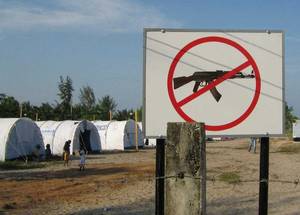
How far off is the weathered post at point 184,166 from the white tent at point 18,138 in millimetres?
28293

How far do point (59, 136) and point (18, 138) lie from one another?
8027 millimetres

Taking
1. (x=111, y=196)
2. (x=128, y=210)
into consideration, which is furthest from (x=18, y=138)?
(x=128, y=210)

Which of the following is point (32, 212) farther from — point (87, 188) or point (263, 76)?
point (263, 76)

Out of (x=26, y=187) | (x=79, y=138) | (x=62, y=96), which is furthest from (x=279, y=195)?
(x=62, y=96)

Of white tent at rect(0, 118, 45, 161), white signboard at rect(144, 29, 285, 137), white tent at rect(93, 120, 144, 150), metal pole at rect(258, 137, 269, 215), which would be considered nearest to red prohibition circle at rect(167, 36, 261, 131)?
white signboard at rect(144, 29, 285, 137)

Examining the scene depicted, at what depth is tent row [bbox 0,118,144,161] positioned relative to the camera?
3200cm

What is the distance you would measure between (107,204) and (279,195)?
4912 mm

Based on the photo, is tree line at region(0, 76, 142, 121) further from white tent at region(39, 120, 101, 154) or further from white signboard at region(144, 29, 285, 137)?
white signboard at region(144, 29, 285, 137)

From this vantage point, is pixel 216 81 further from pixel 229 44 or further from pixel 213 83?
pixel 229 44

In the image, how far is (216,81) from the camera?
14.5 ft

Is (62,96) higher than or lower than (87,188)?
higher

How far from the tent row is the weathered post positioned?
16.3 m

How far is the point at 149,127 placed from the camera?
173 inches

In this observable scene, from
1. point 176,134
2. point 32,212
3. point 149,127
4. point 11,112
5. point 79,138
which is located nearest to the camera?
point 176,134
